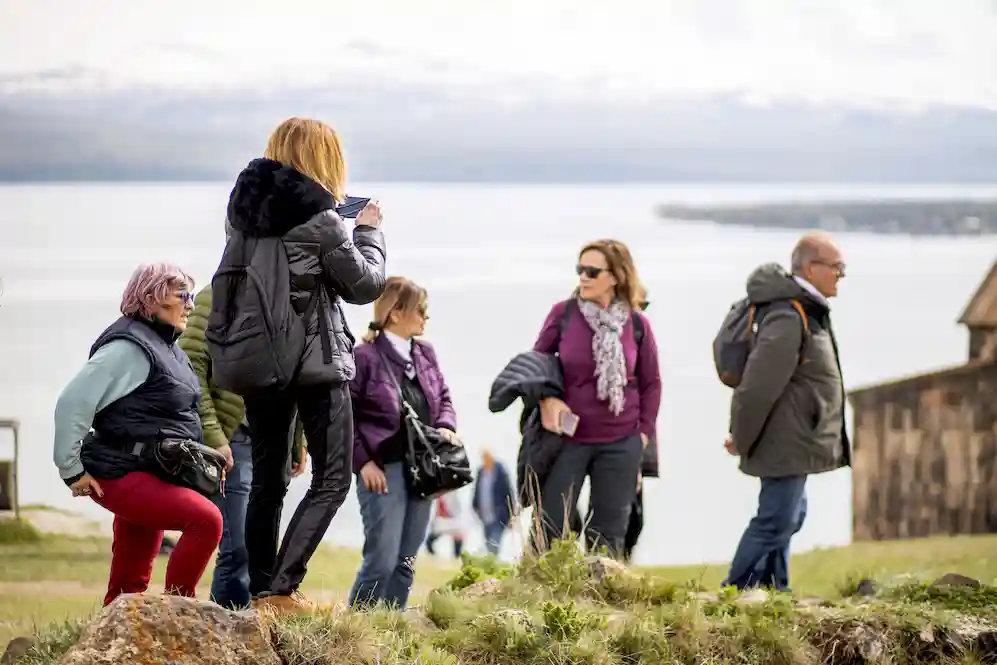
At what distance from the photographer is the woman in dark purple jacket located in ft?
15.5

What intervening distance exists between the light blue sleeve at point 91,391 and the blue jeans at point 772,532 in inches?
112

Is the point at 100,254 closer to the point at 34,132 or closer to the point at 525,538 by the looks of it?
the point at 34,132

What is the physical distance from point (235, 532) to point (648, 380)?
1752 millimetres

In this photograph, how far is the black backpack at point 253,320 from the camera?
3.80m

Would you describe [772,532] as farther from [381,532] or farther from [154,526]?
[154,526]

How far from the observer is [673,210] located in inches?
400

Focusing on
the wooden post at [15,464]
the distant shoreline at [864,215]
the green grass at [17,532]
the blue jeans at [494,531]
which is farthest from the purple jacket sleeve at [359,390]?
the distant shoreline at [864,215]

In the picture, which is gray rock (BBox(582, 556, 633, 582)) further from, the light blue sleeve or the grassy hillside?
the light blue sleeve

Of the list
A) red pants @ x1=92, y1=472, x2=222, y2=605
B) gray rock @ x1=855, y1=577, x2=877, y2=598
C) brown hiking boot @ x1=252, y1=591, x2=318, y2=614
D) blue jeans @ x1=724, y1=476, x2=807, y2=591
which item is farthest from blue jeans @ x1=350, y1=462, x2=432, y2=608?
gray rock @ x1=855, y1=577, x2=877, y2=598

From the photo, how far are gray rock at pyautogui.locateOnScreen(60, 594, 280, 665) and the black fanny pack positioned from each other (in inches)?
12.7

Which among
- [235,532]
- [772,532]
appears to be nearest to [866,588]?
[772,532]

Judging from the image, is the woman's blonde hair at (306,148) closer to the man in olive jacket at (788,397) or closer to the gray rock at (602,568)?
the gray rock at (602,568)

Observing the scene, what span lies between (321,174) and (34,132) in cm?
441

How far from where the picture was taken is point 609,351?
211 inches
